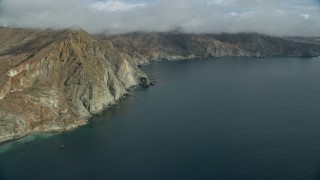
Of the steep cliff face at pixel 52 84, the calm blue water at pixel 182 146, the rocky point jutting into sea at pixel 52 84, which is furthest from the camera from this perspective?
the steep cliff face at pixel 52 84

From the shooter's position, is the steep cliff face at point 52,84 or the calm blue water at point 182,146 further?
the steep cliff face at point 52,84

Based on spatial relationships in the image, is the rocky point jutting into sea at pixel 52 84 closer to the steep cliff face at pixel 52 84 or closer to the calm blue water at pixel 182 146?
the steep cliff face at pixel 52 84

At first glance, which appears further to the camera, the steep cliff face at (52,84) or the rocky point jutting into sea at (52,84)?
the steep cliff face at (52,84)

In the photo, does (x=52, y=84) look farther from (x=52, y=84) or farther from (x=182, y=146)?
(x=182, y=146)

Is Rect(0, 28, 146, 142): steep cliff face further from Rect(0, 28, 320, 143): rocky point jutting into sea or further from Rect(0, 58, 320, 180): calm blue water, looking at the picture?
Rect(0, 58, 320, 180): calm blue water

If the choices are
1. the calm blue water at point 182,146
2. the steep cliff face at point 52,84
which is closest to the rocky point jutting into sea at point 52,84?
the steep cliff face at point 52,84

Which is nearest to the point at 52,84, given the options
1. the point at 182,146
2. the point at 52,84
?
the point at 52,84

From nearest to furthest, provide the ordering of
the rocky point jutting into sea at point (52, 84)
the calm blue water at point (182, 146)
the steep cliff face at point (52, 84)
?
the calm blue water at point (182, 146) → the rocky point jutting into sea at point (52, 84) → the steep cliff face at point (52, 84)

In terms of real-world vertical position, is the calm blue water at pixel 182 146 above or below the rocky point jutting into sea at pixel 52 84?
below

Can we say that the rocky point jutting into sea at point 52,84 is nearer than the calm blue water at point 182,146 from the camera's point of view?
A: No

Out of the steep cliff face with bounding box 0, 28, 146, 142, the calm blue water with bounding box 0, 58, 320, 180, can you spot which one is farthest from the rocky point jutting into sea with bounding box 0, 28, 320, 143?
the calm blue water with bounding box 0, 58, 320, 180
